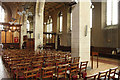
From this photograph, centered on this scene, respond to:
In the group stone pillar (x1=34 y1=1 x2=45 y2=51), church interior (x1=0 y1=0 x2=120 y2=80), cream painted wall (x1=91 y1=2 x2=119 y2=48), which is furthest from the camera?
stone pillar (x1=34 y1=1 x2=45 y2=51)

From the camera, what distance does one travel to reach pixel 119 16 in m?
1.95

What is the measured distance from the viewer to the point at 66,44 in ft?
66.3

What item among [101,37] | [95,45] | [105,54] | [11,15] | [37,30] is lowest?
[105,54]

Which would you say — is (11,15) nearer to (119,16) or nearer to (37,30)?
(37,30)

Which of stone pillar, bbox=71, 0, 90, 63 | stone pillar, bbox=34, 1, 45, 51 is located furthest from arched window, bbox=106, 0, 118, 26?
stone pillar, bbox=34, 1, 45, 51

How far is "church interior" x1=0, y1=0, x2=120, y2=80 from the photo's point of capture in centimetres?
433

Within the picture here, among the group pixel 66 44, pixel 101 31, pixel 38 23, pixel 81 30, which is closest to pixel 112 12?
pixel 101 31

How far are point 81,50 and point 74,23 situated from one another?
1.80m

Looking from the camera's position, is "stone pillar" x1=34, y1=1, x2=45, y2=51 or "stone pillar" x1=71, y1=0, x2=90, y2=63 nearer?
"stone pillar" x1=71, y1=0, x2=90, y2=63

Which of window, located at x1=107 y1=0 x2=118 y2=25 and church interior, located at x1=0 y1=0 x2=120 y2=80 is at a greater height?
window, located at x1=107 y1=0 x2=118 y2=25

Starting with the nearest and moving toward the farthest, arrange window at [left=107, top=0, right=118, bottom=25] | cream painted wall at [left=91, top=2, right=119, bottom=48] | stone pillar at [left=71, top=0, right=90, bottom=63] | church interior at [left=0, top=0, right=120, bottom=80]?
church interior at [left=0, top=0, right=120, bottom=80], stone pillar at [left=71, top=0, right=90, bottom=63], cream painted wall at [left=91, top=2, right=119, bottom=48], window at [left=107, top=0, right=118, bottom=25]

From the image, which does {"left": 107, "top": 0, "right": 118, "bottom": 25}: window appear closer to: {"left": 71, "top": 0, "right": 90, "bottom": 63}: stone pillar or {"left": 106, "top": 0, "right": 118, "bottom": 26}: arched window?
{"left": 106, "top": 0, "right": 118, "bottom": 26}: arched window

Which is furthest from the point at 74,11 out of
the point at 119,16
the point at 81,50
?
the point at 119,16

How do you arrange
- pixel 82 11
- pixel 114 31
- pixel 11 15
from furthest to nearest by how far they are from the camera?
pixel 11 15
pixel 114 31
pixel 82 11
